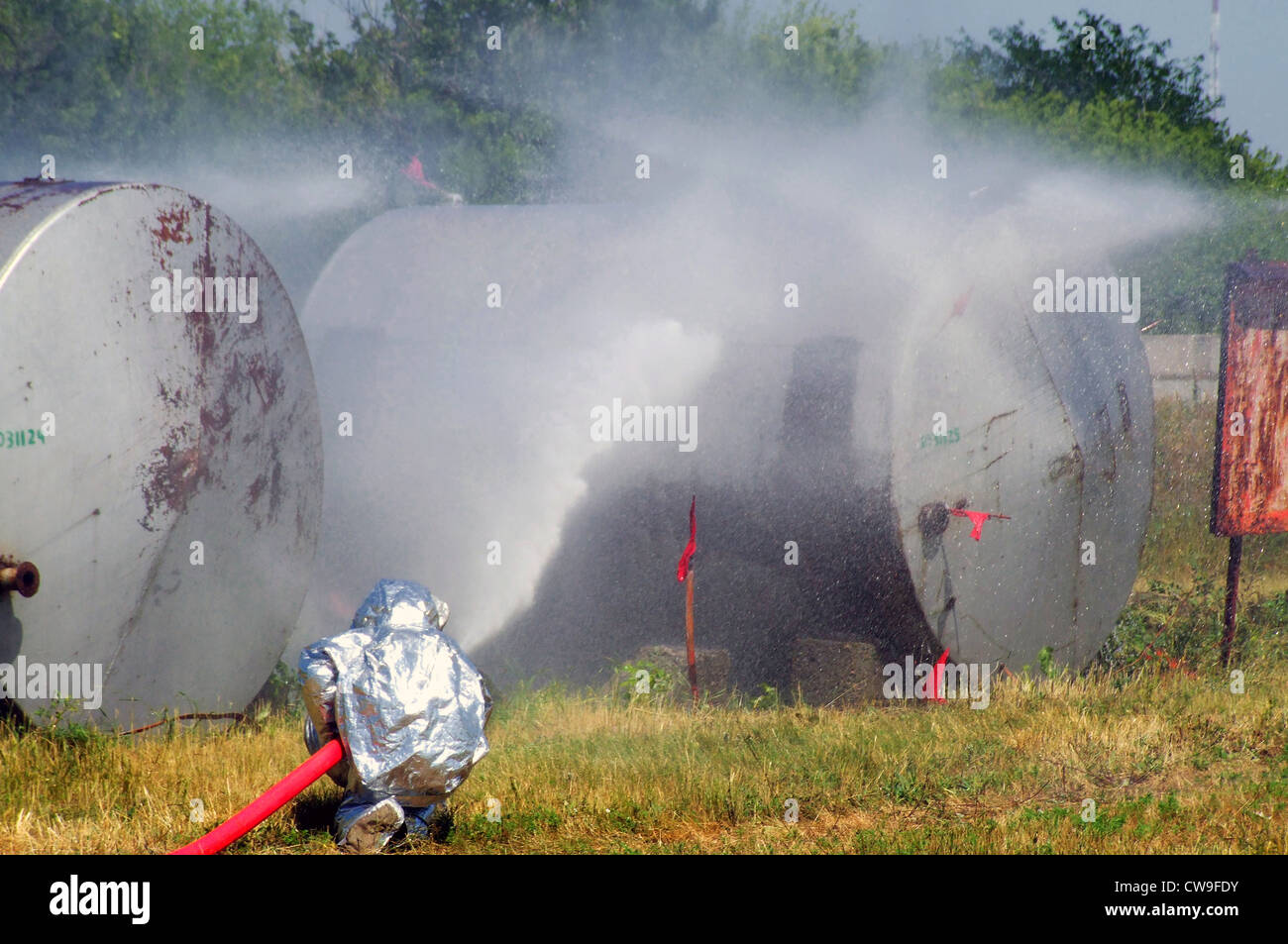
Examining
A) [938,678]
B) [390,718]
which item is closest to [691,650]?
[938,678]

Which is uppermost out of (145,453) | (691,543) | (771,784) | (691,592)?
(145,453)

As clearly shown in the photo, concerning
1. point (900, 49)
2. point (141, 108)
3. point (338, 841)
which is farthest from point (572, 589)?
point (900, 49)

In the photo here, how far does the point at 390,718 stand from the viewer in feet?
15.2

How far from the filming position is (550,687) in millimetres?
8547

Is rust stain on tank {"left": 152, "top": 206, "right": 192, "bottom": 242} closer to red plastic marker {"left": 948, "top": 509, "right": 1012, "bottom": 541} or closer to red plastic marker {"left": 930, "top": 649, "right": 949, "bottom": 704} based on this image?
red plastic marker {"left": 948, "top": 509, "right": 1012, "bottom": 541}

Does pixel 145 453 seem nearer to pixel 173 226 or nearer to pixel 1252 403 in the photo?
pixel 173 226

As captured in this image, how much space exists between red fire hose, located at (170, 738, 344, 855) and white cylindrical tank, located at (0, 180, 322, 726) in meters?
1.81

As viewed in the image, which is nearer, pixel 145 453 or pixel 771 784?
pixel 771 784

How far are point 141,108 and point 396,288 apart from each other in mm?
13500

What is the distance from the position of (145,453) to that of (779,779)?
11.3 feet

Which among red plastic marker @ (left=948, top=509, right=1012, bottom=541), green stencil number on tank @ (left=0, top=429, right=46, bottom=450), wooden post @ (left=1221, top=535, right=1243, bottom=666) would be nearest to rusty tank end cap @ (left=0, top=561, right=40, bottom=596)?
green stencil number on tank @ (left=0, top=429, right=46, bottom=450)

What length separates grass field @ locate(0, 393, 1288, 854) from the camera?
5.14m

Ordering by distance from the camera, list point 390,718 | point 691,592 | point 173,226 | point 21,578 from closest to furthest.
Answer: point 390,718 < point 21,578 < point 173,226 < point 691,592

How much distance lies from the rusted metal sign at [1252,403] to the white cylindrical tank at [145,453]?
6214 mm
